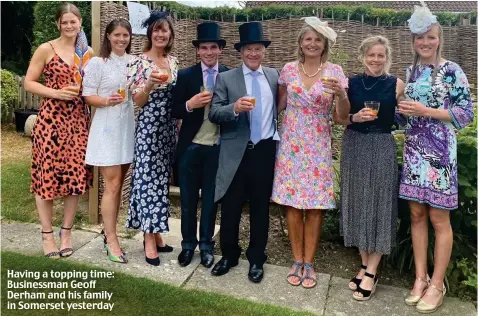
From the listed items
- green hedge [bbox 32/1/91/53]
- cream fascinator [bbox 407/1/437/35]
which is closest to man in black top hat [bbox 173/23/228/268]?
cream fascinator [bbox 407/1/437/35]

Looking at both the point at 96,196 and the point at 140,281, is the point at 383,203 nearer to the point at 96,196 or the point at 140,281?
the point at 140,281

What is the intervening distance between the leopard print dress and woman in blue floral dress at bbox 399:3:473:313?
2.68 m

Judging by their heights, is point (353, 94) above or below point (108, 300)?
above

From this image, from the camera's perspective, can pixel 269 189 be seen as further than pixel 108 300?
Yes

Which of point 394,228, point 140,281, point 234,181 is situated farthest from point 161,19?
point 394,228

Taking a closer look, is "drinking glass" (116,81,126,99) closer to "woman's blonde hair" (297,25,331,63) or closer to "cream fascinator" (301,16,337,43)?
"woman's blonde hair" (297,25,331,63)

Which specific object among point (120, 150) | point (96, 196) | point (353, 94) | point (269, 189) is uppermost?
point (353, 94)

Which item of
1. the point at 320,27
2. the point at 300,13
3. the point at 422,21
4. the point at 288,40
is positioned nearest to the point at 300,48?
the point at 320,27

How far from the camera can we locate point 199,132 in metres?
3.78

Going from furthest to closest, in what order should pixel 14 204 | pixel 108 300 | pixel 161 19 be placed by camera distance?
pixel 14 204
pixel 161 19
pixel 108 300

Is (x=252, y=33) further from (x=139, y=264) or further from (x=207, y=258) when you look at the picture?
(x=139, y=264)

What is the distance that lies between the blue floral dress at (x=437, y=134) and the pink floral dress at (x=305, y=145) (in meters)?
0.59

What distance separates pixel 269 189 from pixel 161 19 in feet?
5.30

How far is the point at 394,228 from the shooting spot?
3551 mm
